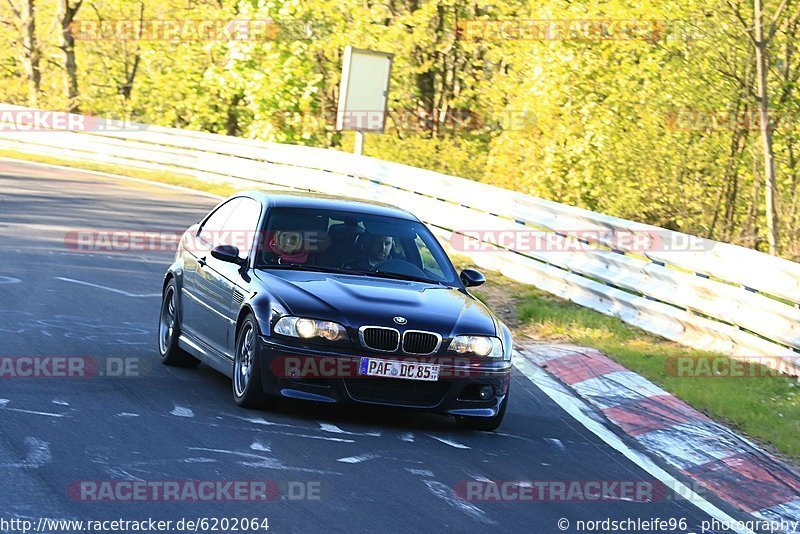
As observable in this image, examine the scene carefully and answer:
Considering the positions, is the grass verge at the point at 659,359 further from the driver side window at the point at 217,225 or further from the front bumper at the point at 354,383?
the driver side window at the point at 217,225

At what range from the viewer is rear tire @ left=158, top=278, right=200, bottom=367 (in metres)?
10.3

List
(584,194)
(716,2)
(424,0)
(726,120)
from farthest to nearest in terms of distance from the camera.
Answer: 1. (424,0)
2. (584,194)
3. (726,120)
4. (716,2)

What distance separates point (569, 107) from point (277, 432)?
20682 mm

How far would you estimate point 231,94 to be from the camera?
130ft

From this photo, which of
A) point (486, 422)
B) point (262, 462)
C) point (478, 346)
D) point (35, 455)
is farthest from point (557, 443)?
A: point (35, 455)

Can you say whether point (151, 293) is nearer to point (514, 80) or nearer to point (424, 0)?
point (514, 80)

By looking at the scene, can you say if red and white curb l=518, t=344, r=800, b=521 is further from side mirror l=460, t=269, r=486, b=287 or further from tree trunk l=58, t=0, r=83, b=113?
tree trunk l=58, t=0, r=83, b=113

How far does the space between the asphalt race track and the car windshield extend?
0.98m

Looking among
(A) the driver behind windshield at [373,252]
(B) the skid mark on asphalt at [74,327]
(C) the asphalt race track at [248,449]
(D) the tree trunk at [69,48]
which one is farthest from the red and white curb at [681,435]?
(D) the tree trunk at [69,48]

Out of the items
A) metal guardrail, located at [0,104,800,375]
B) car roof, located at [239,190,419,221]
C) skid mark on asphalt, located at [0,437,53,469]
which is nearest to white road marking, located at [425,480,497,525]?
skid mark on asphalt, located at [0,437,53,469]

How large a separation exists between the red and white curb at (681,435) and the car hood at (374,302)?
149 cm

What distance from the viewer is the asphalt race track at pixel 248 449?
20.9 feet

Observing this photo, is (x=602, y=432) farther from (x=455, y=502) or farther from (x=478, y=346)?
(x=455, y=502)

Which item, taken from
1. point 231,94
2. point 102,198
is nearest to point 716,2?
point 102,198
